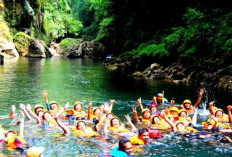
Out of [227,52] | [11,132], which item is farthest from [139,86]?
[11,132]

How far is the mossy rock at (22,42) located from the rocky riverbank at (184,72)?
17931 mm

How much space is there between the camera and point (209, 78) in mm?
20203

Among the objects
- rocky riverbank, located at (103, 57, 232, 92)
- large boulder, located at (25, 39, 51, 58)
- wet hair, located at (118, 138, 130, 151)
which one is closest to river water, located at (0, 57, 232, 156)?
wet hair, located at (118, 138, 130, 151)

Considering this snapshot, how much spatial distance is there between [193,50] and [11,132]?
17404 millimetres

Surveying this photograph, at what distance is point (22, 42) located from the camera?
4156cm

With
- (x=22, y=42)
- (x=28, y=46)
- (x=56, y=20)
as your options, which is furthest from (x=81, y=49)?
(x=22, y=42)

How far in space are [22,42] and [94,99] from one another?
94.4 ft

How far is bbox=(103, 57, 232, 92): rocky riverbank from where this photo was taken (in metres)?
19.4

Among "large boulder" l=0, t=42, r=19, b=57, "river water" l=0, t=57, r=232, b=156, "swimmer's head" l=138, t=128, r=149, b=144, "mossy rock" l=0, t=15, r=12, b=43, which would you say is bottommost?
"river water" l=0, t=57, r=232, b=156

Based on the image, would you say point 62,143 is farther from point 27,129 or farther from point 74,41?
point 74,41

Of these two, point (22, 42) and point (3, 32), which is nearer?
point (3, 32)

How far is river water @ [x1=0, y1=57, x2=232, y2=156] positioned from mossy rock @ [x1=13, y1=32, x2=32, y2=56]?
61.0 feet

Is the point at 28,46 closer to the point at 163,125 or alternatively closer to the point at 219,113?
the point at 163,125

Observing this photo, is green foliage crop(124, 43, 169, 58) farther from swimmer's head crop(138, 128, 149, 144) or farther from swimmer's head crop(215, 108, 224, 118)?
swimmer's head crop(138, 128, 149, 144)
